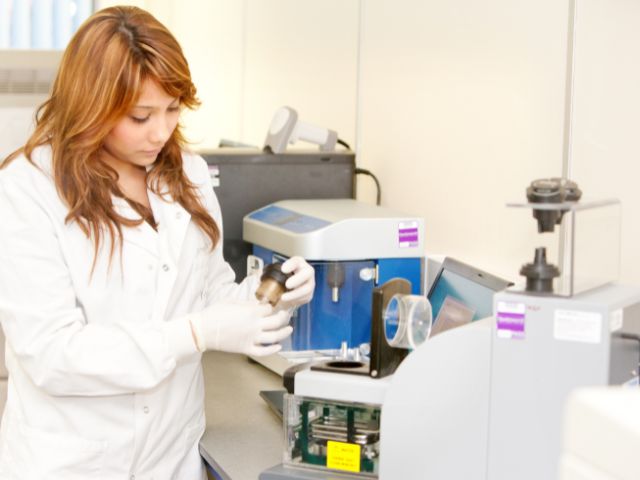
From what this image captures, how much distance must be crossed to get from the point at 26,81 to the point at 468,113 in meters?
1.17

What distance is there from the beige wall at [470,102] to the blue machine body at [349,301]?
0.24 m

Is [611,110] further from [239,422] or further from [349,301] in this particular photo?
[239,422]

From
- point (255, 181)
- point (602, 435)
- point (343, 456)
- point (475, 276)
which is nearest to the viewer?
point (602, 435)

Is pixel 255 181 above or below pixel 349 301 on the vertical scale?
above

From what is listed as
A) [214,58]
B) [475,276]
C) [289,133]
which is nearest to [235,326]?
[475,276]

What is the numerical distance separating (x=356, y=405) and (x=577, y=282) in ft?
1.35

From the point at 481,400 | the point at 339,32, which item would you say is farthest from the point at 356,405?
the point at 339,32

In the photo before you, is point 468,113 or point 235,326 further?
point 468,113

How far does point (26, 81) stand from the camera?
1734mm

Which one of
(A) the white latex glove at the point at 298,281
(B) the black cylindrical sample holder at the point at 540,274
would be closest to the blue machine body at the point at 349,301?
(A) the white latex glove at the point at 298,281

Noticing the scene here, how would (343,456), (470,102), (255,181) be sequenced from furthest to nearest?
1. (255,181)
2. (470,102)
3. (343,456)

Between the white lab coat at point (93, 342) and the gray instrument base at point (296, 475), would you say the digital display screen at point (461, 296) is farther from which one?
the white lab coat at point (93, 342)

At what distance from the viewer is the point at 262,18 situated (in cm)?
327

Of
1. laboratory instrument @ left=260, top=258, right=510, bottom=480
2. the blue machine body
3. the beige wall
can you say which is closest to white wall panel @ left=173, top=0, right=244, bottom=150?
the beige wall
